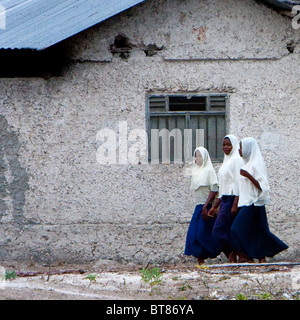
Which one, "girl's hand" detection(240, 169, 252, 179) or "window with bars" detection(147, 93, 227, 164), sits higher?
"window with bars" detection(147, 93, 227, 164)

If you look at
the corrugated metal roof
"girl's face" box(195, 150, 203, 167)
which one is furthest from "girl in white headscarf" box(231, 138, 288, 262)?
the corrugated metal roof

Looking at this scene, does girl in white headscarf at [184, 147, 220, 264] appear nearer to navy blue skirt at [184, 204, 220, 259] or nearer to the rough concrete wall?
navy blue skirt at [184, 204, 220, 259]

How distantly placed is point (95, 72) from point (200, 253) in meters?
2.51

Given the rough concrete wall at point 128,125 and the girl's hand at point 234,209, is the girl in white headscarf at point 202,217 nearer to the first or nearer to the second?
the girl's hand at point 234,209

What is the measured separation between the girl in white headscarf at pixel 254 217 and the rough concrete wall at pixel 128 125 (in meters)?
1.43

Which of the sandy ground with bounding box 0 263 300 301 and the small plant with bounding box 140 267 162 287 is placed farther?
the small plant with bounding box 140 267 162 287

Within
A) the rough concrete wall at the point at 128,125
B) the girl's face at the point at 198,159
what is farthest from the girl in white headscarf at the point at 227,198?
the rough concrete wall at the point at 128,125

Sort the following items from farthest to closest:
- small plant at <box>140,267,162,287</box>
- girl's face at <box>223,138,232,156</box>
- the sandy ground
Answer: girl's face at <box>223,138,232,156</box>, small plant at <box>140,267,162,287</box>, the sandy ground

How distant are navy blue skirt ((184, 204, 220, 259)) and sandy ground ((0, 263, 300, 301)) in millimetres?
829

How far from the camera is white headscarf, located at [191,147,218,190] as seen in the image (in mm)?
9242

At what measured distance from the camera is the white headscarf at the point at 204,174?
924cm

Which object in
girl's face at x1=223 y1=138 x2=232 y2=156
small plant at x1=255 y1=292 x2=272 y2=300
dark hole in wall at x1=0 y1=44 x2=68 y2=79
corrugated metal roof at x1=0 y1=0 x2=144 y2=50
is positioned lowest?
small plant at x1=255 y1=292 x2=272 y2=300

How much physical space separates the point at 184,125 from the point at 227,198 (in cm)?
155

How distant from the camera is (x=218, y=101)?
10.2 meters
